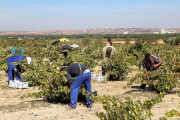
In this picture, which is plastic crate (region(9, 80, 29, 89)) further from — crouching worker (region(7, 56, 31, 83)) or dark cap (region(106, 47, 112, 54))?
dark cap (region(106, 47, 112, 54))

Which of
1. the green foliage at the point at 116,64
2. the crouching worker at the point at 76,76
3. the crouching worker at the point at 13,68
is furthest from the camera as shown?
the green foliage at the point at 116,64

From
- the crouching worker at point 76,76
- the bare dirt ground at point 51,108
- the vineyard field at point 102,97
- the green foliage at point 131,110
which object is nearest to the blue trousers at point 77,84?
the crouching worker at point 76,76

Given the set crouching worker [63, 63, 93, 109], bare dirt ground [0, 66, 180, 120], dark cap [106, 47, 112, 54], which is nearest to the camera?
bare dirt ground [0, 66, 180, 120]

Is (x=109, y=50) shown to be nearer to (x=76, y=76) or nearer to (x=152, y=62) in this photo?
(x=152, y=62)

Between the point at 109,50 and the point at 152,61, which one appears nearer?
the point at 152,61

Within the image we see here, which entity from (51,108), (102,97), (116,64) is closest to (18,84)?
(51,108)

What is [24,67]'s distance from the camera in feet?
25.3

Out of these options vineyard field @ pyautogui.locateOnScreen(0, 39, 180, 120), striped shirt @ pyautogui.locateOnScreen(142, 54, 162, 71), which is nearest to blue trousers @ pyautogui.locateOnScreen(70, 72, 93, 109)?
vineyard field @ pyautogui.locateOnScreen(0, 39, 180, 120)

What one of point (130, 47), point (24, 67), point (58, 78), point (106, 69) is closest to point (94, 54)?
point (130, 47)

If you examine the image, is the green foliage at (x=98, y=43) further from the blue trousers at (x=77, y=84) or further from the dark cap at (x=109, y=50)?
the blue trousers at (x=77, y=84)

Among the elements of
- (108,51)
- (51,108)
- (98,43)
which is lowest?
(51,108)

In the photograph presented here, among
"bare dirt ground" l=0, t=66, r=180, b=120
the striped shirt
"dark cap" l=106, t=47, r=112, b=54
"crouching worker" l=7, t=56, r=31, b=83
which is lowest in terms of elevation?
"bare dirt ground" l=0, t=66, r=180, b=120

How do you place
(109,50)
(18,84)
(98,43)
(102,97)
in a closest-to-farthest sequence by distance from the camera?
(102,97) → (18,84) → (109,50) → (98,43)

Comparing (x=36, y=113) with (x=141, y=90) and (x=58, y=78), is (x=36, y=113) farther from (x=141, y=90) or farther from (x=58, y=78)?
(x=141, y=90)
